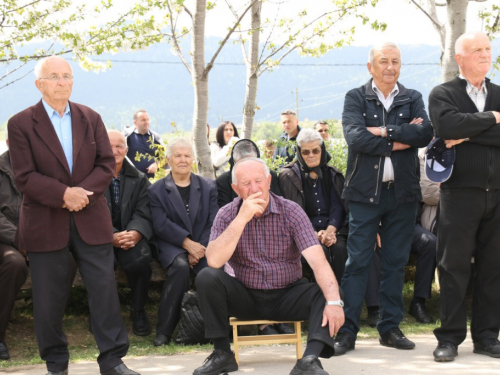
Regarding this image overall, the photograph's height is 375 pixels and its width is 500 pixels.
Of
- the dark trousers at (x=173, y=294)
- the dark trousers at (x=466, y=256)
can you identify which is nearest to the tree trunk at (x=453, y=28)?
the dark trousers at (x=466, y=256)

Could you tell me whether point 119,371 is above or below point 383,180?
below

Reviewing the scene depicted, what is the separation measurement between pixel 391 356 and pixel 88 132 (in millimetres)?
2653

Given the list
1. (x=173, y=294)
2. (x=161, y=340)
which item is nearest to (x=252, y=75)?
(x=173, y=294)

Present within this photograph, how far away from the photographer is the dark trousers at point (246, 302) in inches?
180

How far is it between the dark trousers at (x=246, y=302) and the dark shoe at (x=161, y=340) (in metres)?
1.46

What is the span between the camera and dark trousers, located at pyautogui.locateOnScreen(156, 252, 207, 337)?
6062mm

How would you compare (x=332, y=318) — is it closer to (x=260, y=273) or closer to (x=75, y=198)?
(x=260, y=273)

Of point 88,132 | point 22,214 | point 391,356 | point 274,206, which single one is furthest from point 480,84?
point 22,214

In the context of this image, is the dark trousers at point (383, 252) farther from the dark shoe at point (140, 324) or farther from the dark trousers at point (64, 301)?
the dark shoe at point (140, 324)

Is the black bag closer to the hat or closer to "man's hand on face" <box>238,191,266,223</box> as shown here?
"man's hand on face" <box>238,191,266,223</box>

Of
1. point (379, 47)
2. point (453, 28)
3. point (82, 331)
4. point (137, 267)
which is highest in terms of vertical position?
point (453, 28)

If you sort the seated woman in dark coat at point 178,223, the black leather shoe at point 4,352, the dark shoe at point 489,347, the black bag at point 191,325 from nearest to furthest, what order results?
the dark shoe at point 489,347, the black leather shoe at point 4,352, the black bag at point 191,325, the seated woman in dark coat at point 178,223

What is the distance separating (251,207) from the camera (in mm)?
4461

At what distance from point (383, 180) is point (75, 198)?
2.22 metres
